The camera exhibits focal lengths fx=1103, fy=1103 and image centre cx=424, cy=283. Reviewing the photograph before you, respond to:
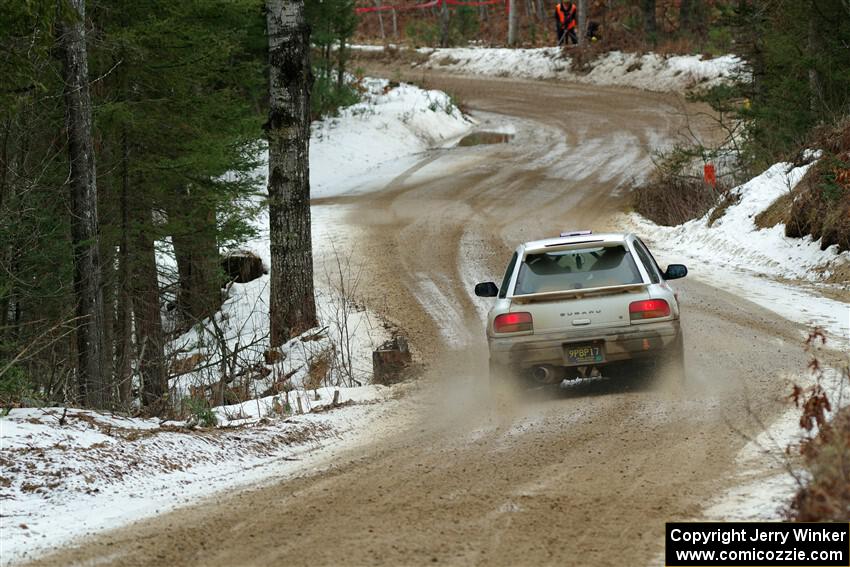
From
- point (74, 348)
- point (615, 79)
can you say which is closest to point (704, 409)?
point (74, 348)

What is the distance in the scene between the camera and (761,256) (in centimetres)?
1858

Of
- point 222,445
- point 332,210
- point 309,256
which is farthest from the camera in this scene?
point 332,210

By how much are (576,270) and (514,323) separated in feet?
3.45

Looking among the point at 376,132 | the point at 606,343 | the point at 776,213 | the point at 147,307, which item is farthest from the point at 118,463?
the point at 376,132

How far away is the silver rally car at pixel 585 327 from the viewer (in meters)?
10.2

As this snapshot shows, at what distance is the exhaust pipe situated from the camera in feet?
34.1

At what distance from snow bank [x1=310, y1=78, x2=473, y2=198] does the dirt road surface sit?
12382 mm

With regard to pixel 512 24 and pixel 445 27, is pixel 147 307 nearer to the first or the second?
pixel 512 24

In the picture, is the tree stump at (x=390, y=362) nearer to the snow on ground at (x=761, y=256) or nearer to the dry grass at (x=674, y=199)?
the snow on ground at (x=761, y=256)

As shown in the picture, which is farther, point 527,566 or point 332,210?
point 332,210

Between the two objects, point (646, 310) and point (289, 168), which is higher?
point (289, 168)

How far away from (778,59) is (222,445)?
15762 mm

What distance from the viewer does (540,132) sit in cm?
3556

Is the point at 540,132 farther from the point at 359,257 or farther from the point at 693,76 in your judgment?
the point at 359,257
